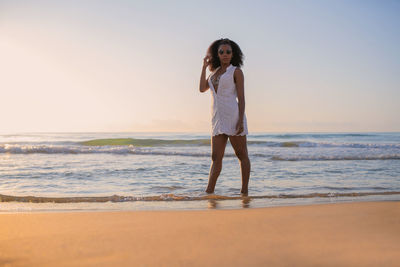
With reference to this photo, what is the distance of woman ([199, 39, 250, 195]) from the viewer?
3854mm

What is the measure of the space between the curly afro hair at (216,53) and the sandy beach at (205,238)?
2.14m

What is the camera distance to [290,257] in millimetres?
1455

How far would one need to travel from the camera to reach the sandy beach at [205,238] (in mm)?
1434

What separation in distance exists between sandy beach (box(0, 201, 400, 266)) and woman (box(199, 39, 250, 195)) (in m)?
1.58

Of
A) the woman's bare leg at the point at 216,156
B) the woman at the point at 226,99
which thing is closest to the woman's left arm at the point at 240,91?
the woman at the point at 226,99

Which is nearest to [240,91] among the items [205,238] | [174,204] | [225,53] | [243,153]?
[225,53]

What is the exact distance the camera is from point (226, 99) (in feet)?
12.8

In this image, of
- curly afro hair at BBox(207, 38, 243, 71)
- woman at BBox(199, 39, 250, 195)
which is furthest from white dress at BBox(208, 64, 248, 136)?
curly afro hair at BBox(207, 38, 243, 71)

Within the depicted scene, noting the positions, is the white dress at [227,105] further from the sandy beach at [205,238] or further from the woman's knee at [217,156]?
the sandy beach at [205,238]

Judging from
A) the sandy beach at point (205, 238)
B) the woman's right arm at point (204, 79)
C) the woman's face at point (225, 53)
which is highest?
the woman's face at point (225, 53)

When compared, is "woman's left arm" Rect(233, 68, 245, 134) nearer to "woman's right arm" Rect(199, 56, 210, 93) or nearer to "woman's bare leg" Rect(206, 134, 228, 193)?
"woman's bare leg" Rect(206, 134, 228, 193)

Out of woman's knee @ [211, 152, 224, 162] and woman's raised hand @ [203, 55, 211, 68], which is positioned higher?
woman's raised hand @ [203, 55, 211, 68]

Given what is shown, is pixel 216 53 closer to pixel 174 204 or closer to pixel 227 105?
pixel 227 105

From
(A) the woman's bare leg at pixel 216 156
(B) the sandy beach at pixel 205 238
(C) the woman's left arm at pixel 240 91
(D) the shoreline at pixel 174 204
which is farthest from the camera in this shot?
(A) the woman's bare leg at pixel 216 156
